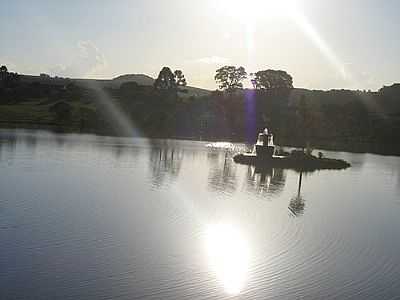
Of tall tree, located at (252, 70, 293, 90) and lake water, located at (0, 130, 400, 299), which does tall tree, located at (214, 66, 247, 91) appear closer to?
tall tree, located at (252, 70, 293, 90)

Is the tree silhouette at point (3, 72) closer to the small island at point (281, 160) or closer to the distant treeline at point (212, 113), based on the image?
the distant treeline at point (212, 113)

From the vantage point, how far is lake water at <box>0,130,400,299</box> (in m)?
12.2

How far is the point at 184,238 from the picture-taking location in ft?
55.3

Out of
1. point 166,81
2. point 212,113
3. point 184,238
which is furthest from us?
point 166,81

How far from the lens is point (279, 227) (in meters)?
20.1

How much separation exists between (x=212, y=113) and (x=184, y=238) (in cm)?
10326

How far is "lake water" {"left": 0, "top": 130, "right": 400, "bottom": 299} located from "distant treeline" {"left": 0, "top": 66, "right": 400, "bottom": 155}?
65.8m

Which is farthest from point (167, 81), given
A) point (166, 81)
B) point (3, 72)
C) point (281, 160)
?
point (281, 160)

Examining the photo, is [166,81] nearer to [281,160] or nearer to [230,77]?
[230,77]

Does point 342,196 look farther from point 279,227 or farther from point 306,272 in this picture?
point 306,272

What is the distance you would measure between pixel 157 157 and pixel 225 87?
91276 mm

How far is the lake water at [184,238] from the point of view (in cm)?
1220

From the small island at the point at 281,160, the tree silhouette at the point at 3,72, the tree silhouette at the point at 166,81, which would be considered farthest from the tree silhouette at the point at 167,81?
the small island at the point at 281,160

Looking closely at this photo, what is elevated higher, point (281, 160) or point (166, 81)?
point (166, 81)
